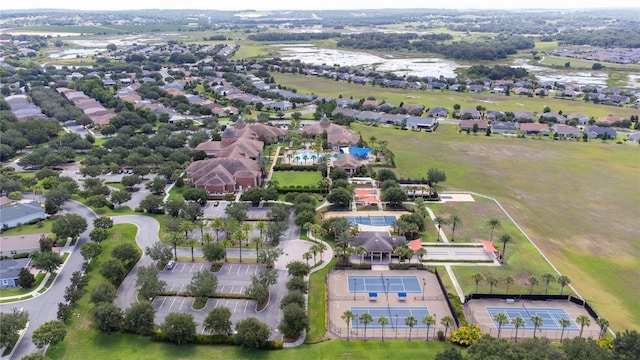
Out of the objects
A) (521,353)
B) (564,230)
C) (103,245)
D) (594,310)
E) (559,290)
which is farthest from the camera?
(564,230)

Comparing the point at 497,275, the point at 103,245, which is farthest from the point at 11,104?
the point at 497,275

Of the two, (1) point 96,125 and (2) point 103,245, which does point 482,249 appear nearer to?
(2) point 103,245

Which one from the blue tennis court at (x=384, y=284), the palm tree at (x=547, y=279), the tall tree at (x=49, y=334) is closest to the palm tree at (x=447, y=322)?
the blue tennis court at (x=384, y=284)

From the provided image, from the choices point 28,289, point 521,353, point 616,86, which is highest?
point 616,86

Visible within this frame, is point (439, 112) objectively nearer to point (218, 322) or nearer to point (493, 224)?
point (493, 224)

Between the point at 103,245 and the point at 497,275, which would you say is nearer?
the point at 497,275

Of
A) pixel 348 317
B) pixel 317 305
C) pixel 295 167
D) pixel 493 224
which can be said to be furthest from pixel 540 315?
pixel 295 167

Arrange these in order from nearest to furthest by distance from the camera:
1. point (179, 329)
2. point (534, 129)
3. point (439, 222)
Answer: point (179, 329)
point (439, 222)
point (534, 129)
